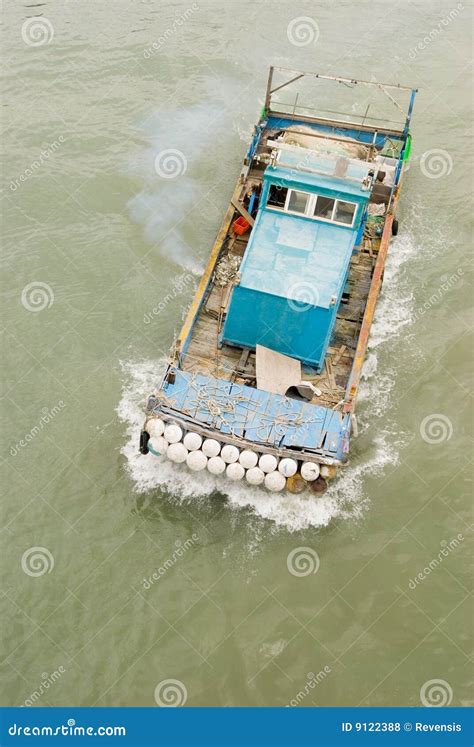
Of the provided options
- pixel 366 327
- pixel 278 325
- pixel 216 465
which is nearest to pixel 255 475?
pixel 216 465

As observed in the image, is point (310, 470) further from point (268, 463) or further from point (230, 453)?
point (230, 453)

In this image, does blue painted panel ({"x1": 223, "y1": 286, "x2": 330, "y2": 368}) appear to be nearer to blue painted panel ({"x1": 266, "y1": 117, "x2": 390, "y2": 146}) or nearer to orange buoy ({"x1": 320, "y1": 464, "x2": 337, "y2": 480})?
orange buoy ({"x1": 320, "y1": 464, "x2": 337, "y2": 480})

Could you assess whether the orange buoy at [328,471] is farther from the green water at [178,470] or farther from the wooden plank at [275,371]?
the wooden plank at [275,371]

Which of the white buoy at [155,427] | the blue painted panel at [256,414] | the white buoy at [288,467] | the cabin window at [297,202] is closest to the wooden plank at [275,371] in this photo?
the blue painted panel at [256,414]
